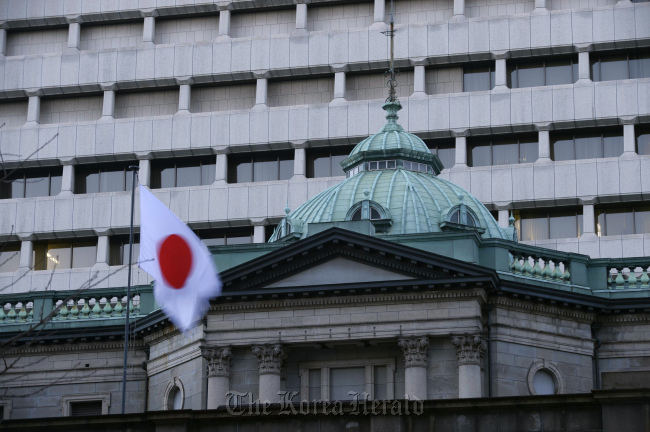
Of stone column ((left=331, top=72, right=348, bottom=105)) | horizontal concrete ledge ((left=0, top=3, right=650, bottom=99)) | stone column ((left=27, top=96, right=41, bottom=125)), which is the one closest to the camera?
horizontal concrete ledge ((left=0, top=3, right=650, bottom=99))

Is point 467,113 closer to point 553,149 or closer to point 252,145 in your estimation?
point 553,149

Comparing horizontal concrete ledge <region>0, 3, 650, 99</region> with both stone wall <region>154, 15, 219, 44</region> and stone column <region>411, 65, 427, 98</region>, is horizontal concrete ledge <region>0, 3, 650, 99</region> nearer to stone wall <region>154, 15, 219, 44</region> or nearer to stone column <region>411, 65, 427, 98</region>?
stone column <region>411, 65, 427, 98</region>

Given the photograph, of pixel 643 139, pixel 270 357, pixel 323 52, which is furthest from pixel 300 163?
pixel 270 357

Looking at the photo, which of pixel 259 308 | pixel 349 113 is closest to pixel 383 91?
pixel 349 113

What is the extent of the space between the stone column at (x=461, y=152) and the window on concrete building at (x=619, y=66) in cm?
732

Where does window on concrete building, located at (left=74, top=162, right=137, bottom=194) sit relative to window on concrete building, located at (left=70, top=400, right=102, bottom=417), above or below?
above

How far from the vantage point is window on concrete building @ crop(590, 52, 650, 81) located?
267ft

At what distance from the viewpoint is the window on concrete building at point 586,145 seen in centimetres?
8062

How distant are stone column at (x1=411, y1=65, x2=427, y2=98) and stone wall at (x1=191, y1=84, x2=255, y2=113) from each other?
356 inches

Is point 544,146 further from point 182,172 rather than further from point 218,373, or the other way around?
point 218,373

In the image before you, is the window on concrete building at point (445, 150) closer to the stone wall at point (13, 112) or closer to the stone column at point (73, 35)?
the stone column at point (73, 35)

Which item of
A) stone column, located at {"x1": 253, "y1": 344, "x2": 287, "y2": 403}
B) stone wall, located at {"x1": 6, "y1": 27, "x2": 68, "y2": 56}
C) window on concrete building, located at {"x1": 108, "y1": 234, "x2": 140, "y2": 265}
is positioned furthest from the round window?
stone wall, located at {"x1": 6, "y1": 27, "x2": 68, "y2": 56}

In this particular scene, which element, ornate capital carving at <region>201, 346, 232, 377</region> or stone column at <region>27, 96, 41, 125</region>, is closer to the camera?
ornate capital carving at <region>201, 346, 232, 377</region>

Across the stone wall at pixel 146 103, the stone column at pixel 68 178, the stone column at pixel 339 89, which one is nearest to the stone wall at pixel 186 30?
the stone wall at pixel 146 103
